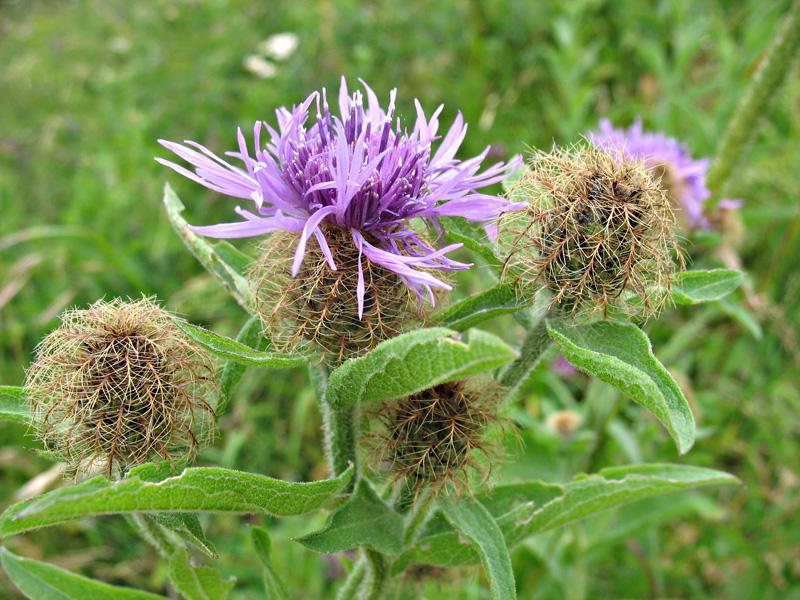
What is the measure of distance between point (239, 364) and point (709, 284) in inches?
48.0

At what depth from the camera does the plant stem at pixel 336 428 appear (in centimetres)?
192

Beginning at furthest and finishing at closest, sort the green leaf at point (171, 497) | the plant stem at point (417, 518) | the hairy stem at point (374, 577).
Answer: the hairy stem at point (374, 577), the plant stem at point (417, 518), the green leaf at point (171, 497)

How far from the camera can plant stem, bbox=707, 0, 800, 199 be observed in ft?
10.9

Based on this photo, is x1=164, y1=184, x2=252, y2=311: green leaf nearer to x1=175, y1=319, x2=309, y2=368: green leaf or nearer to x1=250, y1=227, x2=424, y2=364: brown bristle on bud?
x1=250, y1=227, x2=424, y2=364: brown bristle on bud

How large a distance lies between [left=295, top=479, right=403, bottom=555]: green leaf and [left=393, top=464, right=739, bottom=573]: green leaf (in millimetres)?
103

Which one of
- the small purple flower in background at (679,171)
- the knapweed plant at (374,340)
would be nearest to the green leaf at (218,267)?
the knapweed plant at (374,340)

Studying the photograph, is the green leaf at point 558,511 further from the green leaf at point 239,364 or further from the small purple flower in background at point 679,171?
the small purple flower in background at point 679,171

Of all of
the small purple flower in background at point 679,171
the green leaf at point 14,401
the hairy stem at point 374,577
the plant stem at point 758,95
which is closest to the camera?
the green leaf at point 14,401

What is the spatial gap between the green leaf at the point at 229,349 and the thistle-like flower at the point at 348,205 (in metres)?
0.16

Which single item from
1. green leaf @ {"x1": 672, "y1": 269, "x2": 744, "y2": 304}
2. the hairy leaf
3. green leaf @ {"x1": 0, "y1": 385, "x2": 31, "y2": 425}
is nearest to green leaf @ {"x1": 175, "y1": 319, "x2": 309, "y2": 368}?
the hairy leaf

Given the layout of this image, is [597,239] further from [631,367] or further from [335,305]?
[335,305]

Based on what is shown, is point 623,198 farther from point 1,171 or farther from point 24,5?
point 24,5

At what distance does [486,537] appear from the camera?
73.6 inches

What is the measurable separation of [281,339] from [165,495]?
48cm
